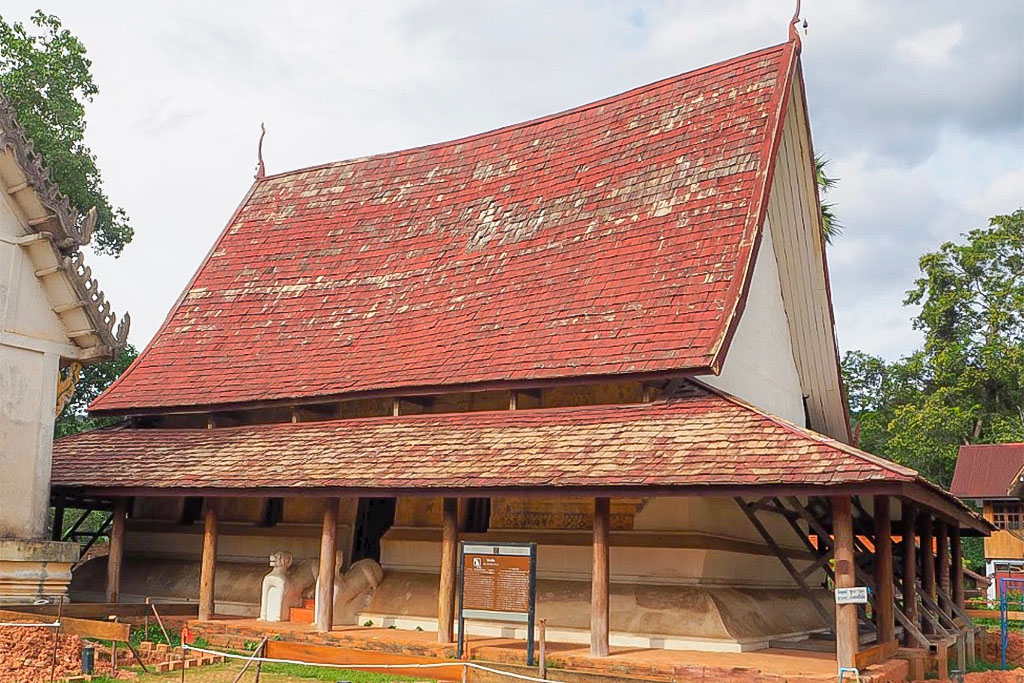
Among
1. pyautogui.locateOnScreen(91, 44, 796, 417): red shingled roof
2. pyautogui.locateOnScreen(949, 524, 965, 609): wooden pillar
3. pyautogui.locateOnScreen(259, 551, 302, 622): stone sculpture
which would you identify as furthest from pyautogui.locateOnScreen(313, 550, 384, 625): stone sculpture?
pyautogui.locateOnScreen(949, 524, 965, 609): wooden pillar

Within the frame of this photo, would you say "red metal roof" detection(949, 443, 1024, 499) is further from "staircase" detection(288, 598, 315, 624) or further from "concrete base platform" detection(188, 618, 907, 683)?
"staircase" detection(288, 598, 315, 624)

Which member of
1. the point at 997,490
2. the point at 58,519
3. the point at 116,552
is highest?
the point at 997,490

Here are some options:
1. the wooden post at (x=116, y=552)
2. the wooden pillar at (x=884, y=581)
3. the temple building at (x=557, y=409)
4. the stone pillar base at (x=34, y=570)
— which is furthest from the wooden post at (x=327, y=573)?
the wooden pillar at (x=884, y=581)

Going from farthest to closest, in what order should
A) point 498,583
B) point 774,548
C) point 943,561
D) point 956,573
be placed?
point 956,573, point 943,561, point 774,548, point 498,583

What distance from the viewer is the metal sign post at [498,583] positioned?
40.5 feet

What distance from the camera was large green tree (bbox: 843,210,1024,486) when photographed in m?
41.6

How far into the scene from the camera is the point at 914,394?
4775 cm

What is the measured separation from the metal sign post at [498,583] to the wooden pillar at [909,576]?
5117 mm

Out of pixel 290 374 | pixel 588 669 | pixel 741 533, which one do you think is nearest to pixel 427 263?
pixel 290 374

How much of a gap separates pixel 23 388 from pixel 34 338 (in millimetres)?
709

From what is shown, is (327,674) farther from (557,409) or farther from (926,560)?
(926,560)

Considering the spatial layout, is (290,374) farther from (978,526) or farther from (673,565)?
(978,526)

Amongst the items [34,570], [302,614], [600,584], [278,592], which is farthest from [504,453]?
[34,570]

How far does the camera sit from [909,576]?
1473 cm
